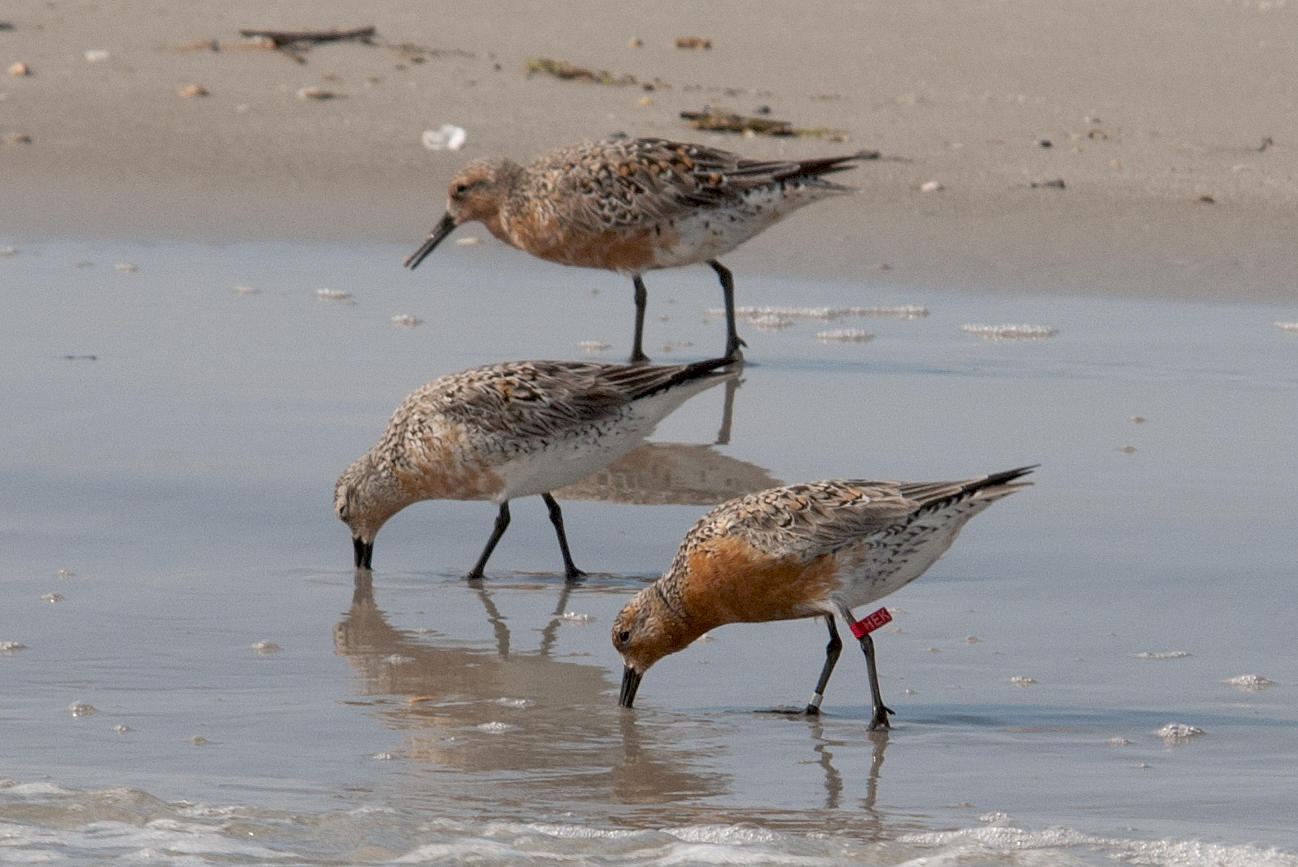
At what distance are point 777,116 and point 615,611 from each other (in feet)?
30.1

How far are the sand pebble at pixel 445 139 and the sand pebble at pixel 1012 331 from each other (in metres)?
5.34

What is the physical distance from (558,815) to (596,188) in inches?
262

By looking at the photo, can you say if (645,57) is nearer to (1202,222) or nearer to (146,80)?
(146,80)

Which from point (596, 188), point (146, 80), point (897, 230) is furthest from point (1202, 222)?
point (146, 80)

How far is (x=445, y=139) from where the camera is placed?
1532 centimetres

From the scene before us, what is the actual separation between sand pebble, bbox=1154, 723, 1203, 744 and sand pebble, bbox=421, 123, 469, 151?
10.4m

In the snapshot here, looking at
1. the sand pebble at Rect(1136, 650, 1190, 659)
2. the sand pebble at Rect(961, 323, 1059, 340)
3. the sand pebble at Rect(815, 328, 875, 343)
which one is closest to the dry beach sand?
the sand pebble at Rect(961, 323, 1059, 340)

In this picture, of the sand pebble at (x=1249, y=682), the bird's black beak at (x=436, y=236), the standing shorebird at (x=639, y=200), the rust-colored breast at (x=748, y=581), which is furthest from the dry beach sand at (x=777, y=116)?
the rust-colored breast at (x=748, y=581)

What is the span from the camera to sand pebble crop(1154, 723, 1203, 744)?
5.68 metres

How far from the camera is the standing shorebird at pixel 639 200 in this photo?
11.2m

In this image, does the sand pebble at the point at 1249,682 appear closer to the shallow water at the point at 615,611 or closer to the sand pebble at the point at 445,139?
Answer: the shallow water at the point at 615,611

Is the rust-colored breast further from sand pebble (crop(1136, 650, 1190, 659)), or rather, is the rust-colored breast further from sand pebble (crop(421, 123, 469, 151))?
sand pebble (crop(421, 123, 469, 151))

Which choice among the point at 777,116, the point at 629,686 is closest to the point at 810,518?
the point at 629,686

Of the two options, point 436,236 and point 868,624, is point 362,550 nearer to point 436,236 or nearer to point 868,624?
point 868,624
